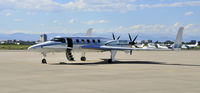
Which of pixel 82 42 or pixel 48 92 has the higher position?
pixel 82 42

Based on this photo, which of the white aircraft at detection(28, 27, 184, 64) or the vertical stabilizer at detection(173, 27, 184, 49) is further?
the white aircraft at detection(28, 27, 184, 64)

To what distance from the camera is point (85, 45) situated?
37.0 m

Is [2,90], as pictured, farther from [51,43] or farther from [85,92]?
[51,43]

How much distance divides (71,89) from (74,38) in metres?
22.5

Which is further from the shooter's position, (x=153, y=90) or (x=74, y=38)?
(x=74, y=38)

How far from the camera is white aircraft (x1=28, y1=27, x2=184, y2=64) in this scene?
33219 mm

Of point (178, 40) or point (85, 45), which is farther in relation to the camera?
point (85, 45)

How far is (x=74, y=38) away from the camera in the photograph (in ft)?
120

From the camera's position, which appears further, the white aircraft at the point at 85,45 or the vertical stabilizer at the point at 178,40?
the white aircraft at the point at 85,45

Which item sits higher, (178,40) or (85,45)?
(178,40)

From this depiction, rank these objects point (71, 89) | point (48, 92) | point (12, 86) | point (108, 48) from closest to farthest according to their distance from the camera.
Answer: point (48, 92)
point (71, 89)
point (12, 86)
point (108, 48)

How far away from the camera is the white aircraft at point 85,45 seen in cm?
3322

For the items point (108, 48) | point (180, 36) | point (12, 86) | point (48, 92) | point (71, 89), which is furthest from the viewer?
point (108, 48)

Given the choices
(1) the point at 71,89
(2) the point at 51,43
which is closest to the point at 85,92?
(1) the point at 71,89
